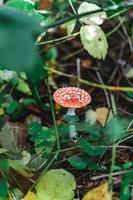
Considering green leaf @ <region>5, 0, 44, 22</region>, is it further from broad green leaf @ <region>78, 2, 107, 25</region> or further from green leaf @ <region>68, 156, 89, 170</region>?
green leaf @ <region>68, 156, 89, 170</region>

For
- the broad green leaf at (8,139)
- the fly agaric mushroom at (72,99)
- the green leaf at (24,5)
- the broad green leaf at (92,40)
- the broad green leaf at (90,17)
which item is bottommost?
A: the broad green leaf at (8,139)

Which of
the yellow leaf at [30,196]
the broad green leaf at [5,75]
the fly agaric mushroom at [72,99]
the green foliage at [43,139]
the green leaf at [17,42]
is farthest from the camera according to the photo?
the broad green leaf at [5,75]

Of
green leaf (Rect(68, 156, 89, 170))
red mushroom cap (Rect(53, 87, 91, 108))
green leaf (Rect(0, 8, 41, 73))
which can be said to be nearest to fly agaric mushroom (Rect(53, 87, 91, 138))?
red mushroom cap (Rect(53, 87, 91, 108))

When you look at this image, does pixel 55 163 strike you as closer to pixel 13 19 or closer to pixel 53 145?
pixel 53 145

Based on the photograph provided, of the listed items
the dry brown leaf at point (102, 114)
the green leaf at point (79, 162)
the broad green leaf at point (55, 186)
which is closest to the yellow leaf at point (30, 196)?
the broad green leaf at point (55, 186)

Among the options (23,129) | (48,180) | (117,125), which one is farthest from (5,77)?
(117,125)

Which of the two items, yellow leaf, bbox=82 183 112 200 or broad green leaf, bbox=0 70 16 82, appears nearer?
yellow leaf, bbox=82 183 112 200

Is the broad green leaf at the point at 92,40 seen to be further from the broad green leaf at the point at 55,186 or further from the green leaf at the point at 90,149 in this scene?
the broad green leaf at the point at 55,186
